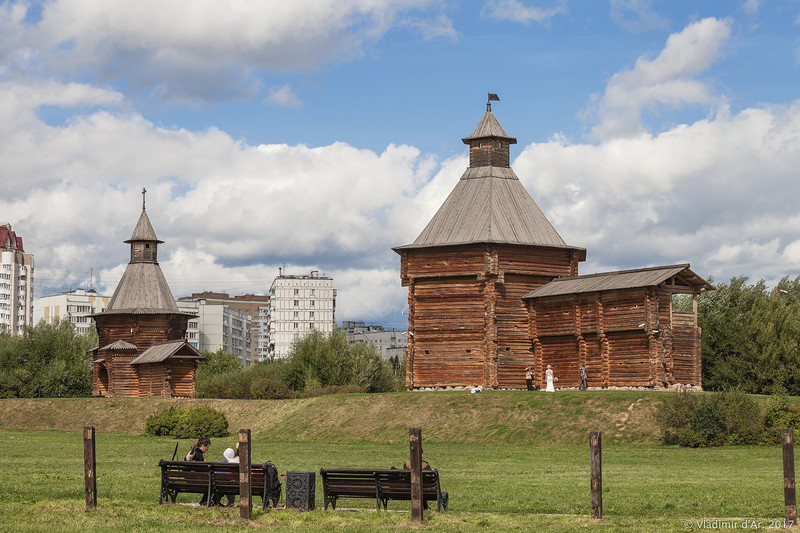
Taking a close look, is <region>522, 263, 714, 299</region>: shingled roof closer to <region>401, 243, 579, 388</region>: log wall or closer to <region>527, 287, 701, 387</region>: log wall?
<region>527, 287, 701, 387</region>: log wall

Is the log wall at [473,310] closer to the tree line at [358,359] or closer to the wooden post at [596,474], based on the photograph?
the tree line at [358,359]

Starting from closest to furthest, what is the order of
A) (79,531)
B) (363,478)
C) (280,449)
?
(79,531), (363,478), (280,449)

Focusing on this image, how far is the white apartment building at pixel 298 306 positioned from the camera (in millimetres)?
183500

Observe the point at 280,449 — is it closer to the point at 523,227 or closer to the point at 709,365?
the point at 523,227

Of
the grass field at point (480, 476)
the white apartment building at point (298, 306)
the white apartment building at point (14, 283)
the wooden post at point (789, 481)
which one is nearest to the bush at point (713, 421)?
the grass field at point (480, 476)

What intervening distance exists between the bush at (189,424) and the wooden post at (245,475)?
97.3 ft

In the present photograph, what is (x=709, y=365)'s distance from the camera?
187ft

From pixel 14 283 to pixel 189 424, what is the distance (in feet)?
465

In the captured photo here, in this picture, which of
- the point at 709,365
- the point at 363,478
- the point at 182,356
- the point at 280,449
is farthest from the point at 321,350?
the point at 363,478

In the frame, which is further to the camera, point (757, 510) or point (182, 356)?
point (182, 356)

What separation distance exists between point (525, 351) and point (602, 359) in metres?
5.54

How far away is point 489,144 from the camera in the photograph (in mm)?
56969

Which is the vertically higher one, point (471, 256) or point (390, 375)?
point (471, 256)

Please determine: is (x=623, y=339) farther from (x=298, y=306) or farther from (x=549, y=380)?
(x=298, y=306)
